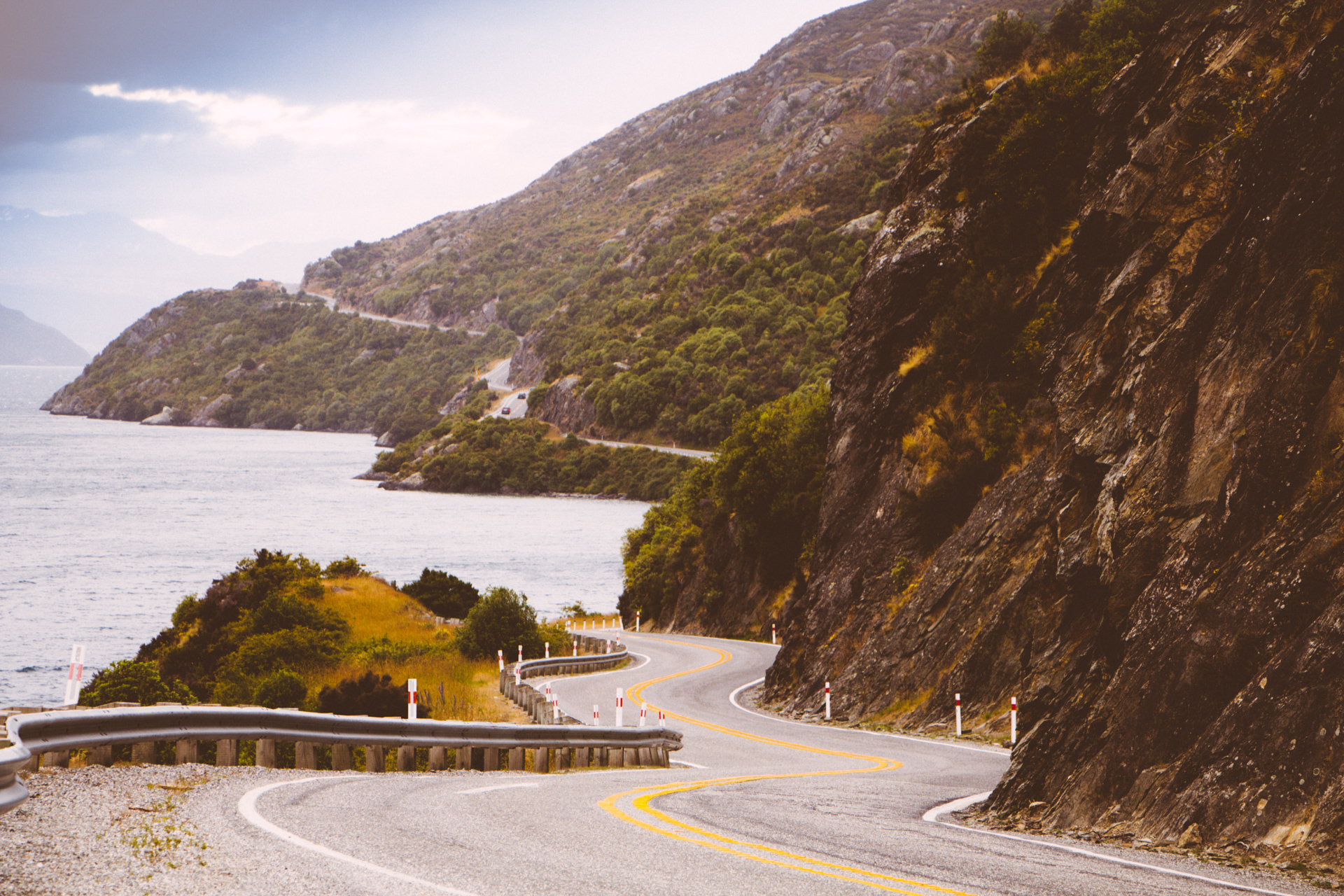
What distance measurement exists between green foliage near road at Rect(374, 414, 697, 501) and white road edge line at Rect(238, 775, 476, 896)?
373 feet

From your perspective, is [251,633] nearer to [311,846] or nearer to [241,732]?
[241,732]

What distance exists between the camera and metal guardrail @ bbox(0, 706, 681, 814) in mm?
7742

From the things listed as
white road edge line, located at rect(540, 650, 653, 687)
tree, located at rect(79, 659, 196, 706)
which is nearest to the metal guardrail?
tree, located at rect(79, 659, 196, 706)

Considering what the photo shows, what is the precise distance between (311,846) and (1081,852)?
6020mm

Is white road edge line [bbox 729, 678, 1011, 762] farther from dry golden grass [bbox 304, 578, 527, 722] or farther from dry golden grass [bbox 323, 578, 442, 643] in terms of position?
dry golden grass [bbox 323, 578, 442, 643]

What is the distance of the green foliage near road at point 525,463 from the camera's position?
131 meters

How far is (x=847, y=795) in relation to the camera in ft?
37.6

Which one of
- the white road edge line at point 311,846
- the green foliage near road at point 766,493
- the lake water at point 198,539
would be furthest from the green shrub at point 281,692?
the lake water at point 198,539

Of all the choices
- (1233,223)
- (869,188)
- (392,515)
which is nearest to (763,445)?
(1233,223)

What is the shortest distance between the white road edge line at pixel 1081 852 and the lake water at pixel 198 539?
131 feet

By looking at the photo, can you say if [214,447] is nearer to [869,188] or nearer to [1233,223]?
[869,188]

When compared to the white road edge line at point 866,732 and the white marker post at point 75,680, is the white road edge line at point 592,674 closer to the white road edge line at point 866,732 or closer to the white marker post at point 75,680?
the white road edge line at point 866,732

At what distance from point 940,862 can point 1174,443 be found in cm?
713

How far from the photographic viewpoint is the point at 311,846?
22.0 ft
